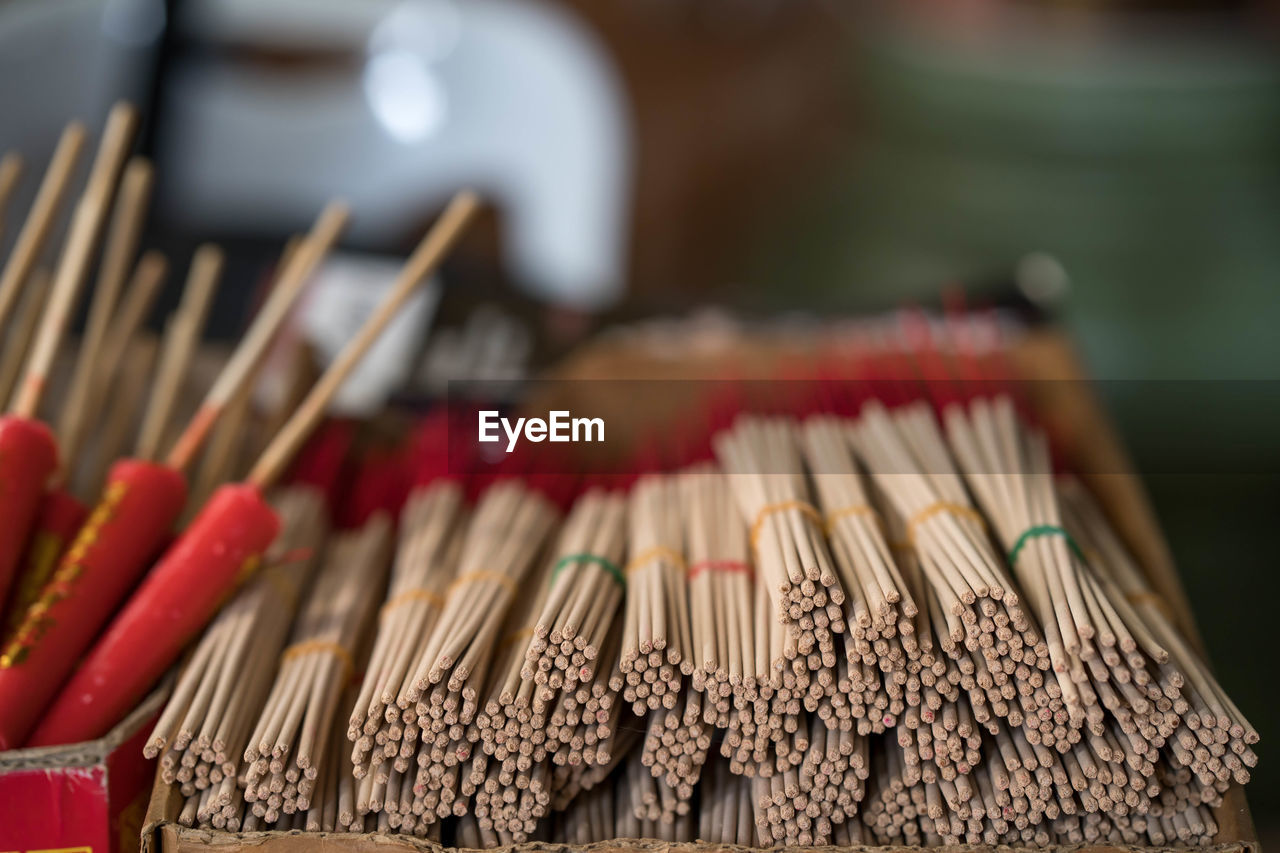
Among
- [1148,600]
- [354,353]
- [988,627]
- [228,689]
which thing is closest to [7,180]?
[354,353]

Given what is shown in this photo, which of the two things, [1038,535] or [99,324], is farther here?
[99,324]

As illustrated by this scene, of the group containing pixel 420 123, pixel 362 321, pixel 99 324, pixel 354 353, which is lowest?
pixel 354 353

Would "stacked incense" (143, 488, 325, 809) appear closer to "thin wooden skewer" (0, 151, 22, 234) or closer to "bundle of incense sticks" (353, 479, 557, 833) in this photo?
"bundle of incense sticks" (353, 479, 557, 833)

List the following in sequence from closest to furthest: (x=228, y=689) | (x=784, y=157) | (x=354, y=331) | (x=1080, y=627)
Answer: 1. (x=1080, y=627)
2. (x=228, y=689)
3. (x=354, y=331)
4. (x=784, y=157)

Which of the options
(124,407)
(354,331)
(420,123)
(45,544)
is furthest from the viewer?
(420,123)

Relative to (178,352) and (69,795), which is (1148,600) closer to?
(69,795)

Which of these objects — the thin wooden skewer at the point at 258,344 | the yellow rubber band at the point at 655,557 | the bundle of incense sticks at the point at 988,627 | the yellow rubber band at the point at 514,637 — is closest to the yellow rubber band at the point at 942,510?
the bundle of incense sticks at the point at 988,627
